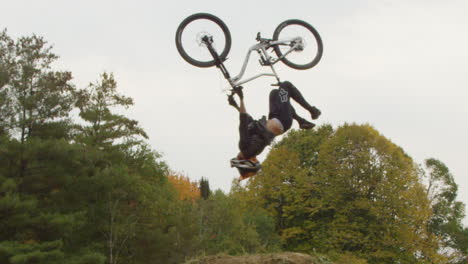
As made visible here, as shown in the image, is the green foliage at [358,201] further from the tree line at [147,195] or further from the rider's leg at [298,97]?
the rider's leg at [298,97]

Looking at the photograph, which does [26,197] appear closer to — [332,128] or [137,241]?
[137,241]

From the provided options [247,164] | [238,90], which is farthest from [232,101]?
[247,164]

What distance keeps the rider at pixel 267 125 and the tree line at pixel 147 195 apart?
1737 cm

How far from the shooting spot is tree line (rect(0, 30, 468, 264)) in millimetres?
25297

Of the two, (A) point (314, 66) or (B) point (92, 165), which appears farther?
(B) point (92, 165)

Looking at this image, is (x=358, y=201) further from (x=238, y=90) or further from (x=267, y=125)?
(x=238, y=90)

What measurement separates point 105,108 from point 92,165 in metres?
4.75

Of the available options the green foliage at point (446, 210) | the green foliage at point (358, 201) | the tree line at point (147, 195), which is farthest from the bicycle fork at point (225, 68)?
the green foliage at point (446, 210)

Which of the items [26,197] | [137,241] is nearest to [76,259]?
[26,197]

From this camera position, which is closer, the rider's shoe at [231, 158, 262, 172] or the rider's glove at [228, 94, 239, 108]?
the rider's glove at [228, 94, 239, 108]

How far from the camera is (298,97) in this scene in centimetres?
829

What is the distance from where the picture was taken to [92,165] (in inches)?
1120

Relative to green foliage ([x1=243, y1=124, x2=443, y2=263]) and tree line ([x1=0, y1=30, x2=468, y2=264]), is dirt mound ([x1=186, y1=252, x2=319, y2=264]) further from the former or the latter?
green foliage ([x1=243, y1=124, x2=443, y2=263])

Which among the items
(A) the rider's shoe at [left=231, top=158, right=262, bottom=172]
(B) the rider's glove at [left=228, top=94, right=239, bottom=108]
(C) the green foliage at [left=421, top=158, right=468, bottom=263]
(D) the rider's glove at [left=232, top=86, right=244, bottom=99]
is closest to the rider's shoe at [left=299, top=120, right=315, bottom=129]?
(A) the rider's shoe at [left=231, top=158, right=262, bottom=172]
